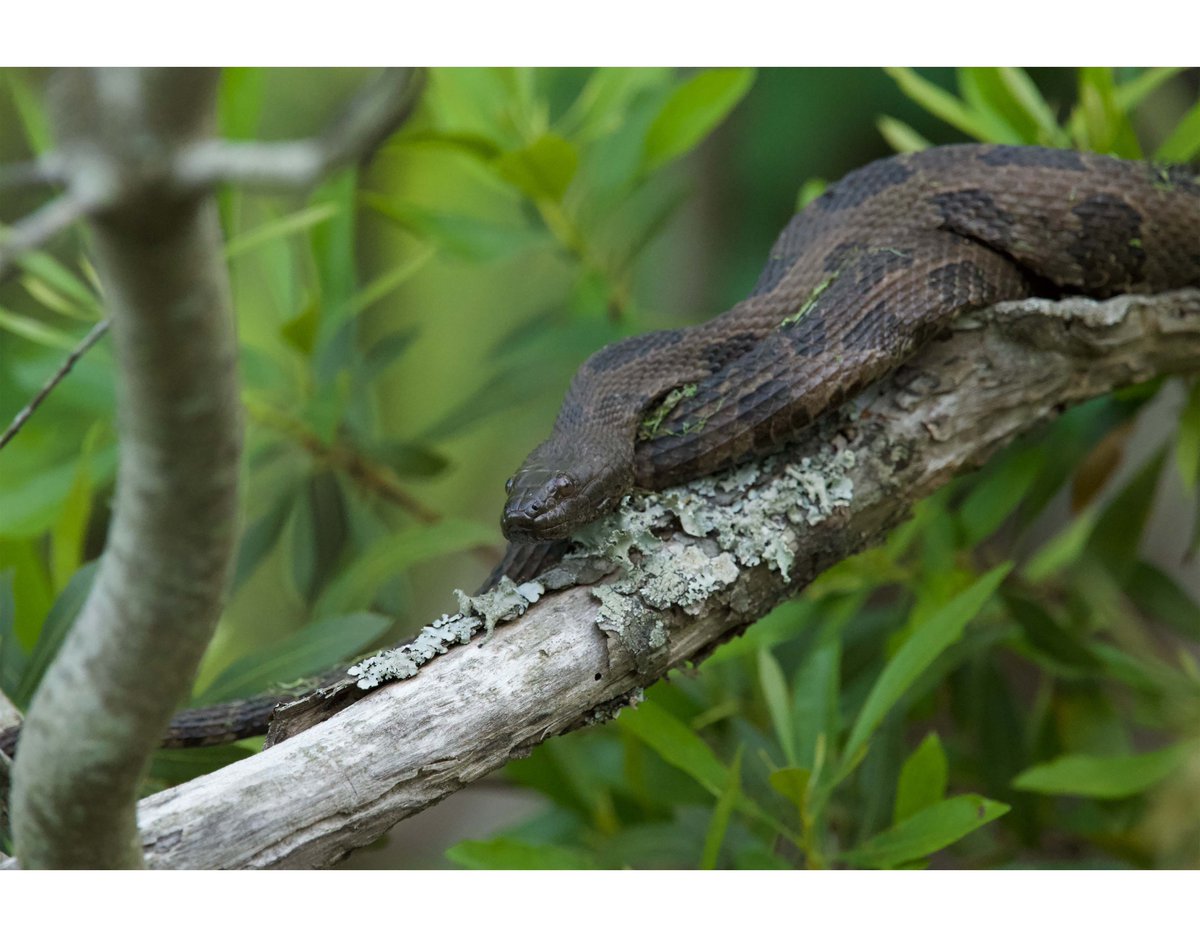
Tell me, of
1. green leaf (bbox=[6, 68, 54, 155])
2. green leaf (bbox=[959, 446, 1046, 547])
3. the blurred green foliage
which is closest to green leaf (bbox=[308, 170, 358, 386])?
the blurred green foliage

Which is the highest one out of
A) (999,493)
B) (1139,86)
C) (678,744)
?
(1139,86)

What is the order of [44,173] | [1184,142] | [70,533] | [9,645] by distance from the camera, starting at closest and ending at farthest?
[44,173]
[9,645]
[70,533]
[1184,142]

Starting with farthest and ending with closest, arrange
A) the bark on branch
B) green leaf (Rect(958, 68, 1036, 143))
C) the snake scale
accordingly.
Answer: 1. green leaf (Rect(958, 68, 1036, 143))
2. the snake scale
3. the bark on branch

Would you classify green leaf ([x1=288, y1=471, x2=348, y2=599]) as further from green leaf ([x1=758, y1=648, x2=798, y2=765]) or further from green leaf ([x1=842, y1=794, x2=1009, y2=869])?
green leaf ([x1=842, y1=794, x2=1009, y2=869])

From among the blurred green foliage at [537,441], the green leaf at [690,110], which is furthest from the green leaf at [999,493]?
the green leaf at [690,110]

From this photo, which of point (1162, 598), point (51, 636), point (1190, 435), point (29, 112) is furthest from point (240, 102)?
point (1162, 598)

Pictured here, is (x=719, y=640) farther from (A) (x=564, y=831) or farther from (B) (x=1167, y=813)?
(B) (x=1167, y=813)

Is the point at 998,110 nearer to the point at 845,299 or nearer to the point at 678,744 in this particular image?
the point at 845,299
